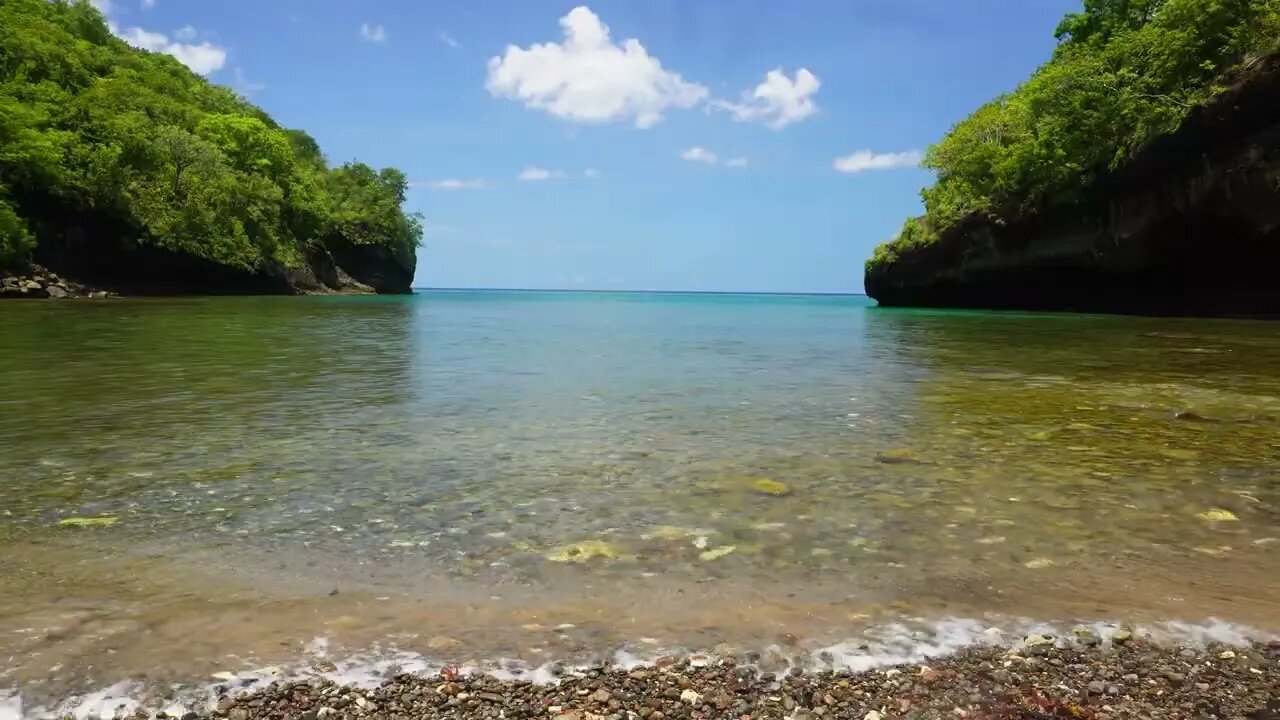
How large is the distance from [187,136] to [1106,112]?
225ft

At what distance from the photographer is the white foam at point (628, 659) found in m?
3.00

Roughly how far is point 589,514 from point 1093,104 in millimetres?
43395

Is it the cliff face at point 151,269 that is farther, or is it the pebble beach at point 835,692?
the cliff face at point 151,269

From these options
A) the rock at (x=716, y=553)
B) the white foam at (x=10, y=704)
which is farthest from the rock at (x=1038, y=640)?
the white foam at (x=10, y=704)

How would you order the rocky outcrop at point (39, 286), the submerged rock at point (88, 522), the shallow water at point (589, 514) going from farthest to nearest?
1. the rocky outcrop at point (39, 286)
2. the submerged rock at point (88, 522)
3. the shallow water at point (589, 514)

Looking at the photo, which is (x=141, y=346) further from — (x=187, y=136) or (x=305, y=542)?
(x=187, y=136)

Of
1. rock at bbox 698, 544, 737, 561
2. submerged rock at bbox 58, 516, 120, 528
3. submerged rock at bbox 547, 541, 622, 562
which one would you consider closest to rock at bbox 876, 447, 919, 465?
rock at bbox 698, 544, 737, 561

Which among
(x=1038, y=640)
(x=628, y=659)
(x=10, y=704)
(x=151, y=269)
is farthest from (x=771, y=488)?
(x=151, y=269)

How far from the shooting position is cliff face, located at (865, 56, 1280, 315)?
1217 inches

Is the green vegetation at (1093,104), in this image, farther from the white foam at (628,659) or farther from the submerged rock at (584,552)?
the submerged rock at (584,552)

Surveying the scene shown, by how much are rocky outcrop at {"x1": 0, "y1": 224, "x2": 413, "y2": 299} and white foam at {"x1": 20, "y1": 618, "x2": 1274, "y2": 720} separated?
55.1 m

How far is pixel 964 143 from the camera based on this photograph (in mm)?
54438

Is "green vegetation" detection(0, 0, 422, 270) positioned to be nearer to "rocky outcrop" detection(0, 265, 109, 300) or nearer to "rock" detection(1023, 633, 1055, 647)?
"rocky outcrop" detection(0, 265, 109, 300)

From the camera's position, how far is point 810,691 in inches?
124
